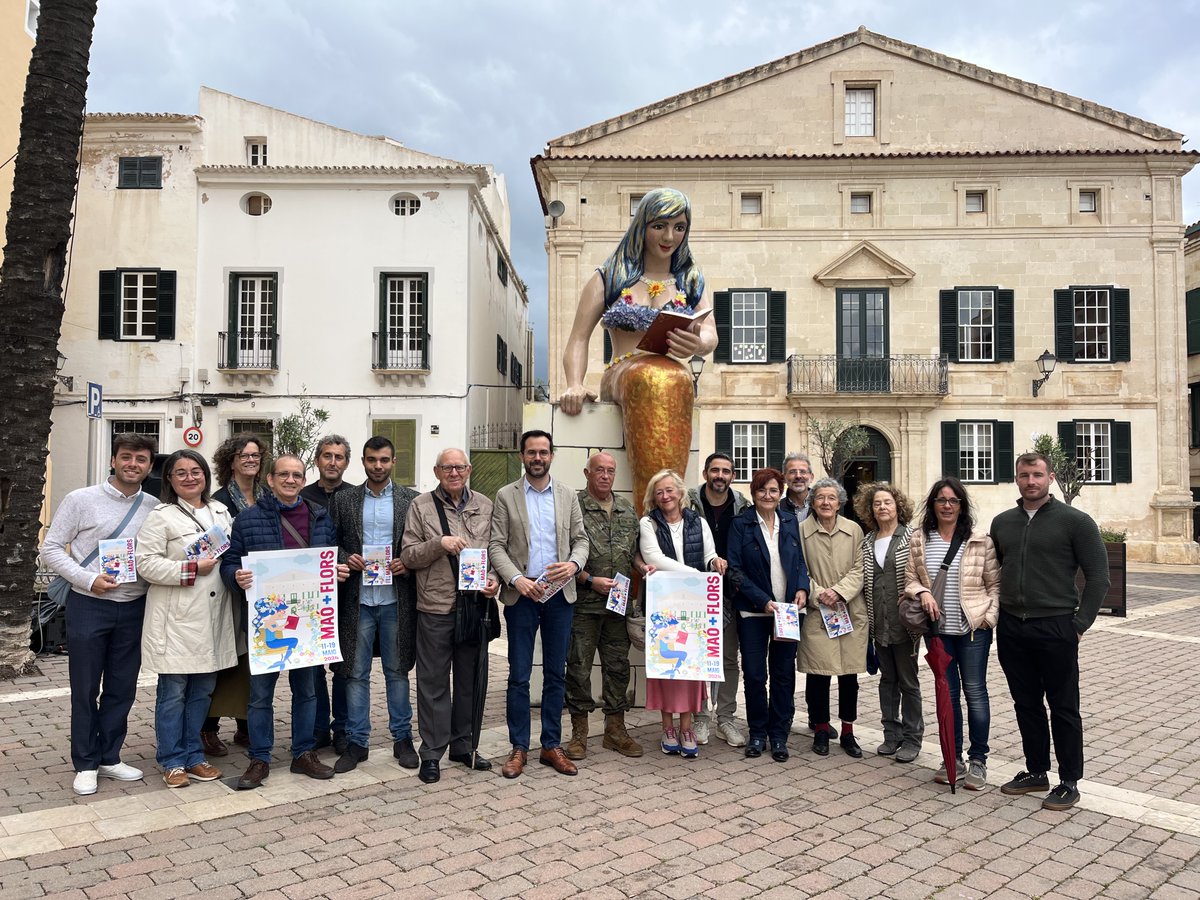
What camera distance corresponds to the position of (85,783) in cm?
466

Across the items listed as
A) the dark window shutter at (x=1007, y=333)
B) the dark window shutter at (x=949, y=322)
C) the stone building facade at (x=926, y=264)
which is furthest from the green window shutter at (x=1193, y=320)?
the dark window shutter at (x=949, y=322)

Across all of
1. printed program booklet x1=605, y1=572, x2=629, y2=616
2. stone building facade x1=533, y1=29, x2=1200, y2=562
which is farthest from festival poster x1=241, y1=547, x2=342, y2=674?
stone building facade x1=533, y1=29, x2=1200, y2=562

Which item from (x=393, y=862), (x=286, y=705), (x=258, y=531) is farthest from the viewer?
(x=286, y=705)

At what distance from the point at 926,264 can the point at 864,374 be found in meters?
3.15

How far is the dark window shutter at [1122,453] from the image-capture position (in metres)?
21.5

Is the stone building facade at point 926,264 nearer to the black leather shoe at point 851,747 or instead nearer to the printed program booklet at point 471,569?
the black leather shoe at point 851,747

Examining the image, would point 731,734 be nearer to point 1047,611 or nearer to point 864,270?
Result: point 1047,611

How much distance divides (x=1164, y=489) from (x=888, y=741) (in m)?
19.7

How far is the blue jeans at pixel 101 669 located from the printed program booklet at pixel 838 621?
3.86 m

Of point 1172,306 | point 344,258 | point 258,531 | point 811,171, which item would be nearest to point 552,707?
point 258,531

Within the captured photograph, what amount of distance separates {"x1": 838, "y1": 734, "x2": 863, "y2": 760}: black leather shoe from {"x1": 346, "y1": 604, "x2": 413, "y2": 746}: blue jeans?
2654mm

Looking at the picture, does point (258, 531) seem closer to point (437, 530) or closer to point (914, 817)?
point (437, 530)

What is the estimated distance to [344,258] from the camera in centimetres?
2094

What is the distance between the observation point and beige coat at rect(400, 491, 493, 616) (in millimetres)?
4969
